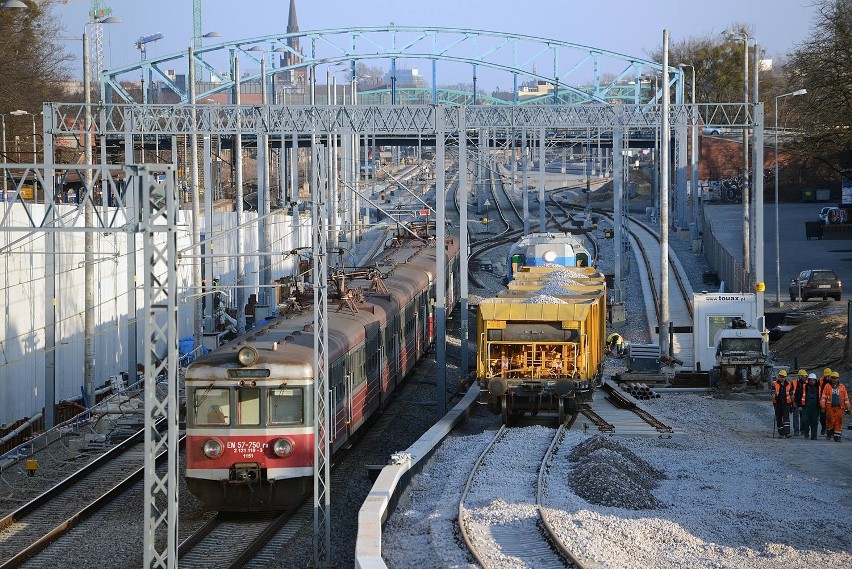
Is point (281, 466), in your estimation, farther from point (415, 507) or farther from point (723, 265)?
point (723, 265)

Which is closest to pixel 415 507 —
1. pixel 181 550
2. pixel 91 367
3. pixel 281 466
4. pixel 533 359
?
pixel 281 466

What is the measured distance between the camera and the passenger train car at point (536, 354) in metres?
25.2

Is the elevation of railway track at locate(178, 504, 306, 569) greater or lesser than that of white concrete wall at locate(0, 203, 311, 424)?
lesser

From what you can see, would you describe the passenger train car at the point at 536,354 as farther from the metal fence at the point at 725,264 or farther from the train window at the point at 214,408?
the metal fence at the point at 725,264

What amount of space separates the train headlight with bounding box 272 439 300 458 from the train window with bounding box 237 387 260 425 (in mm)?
422

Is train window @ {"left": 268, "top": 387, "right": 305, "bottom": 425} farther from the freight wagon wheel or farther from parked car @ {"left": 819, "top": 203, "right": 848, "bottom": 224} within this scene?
parked car @ {"left": 819, "top": 203, "right": 848, "bottom": 224}

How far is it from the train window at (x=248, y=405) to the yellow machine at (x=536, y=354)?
6.95 meters

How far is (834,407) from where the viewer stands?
24.5m

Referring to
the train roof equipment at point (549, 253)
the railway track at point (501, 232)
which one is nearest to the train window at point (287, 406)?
the train roof equipment at point (549, 253)

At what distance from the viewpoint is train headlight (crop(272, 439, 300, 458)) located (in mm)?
19156

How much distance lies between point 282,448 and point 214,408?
3.85ft

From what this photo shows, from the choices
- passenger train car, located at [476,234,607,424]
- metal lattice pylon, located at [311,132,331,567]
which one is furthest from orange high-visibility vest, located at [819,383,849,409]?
metal lattice pylon, located at [311,132,331,567]

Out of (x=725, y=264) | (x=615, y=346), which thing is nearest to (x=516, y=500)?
(x=615, y=346)

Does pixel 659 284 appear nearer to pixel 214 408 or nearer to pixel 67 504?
pixel 67 504
